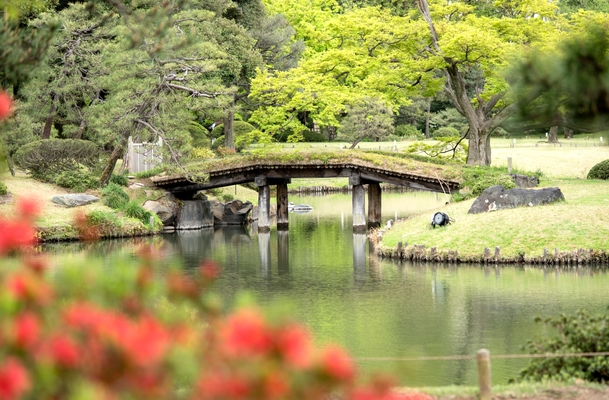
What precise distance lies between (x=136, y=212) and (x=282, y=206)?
6.81 metres

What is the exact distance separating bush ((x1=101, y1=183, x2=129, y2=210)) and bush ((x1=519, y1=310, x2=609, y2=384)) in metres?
26.6

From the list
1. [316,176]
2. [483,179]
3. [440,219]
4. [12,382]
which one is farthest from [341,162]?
[12,382]

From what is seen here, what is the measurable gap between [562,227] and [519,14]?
54.1ft

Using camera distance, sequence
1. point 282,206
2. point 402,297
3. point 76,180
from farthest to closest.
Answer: point 282,206
point 76,180
point 402,297

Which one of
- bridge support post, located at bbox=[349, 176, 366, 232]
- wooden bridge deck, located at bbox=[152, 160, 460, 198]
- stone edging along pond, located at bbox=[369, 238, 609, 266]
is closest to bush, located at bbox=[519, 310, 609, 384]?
stone edging along pond, located at bbox=[369, 238, 609, 266]

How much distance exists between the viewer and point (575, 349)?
10.9m

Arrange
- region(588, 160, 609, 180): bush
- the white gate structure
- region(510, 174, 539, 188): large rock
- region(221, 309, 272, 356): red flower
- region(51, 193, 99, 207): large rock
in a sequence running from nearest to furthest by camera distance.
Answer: region(221, 309, 272, 356): red flower → region(510, 174, 539, 188): large rock → region(51, 193, 99, 207): large rock → region(588, 160, 609, 180): bush → the white gate structure

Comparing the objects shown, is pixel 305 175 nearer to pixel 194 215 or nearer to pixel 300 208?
pixel 194 215

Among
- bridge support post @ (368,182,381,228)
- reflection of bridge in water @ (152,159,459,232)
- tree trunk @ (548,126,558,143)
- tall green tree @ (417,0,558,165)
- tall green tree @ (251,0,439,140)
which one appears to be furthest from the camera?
tree trunk @ (548,126,558,143)

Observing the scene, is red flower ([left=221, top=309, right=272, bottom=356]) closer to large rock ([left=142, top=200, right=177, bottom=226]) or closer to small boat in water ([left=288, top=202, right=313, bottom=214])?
large rock ([left=142, top=200, right=177, bottom=226])

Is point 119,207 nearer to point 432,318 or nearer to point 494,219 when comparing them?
point 494,219

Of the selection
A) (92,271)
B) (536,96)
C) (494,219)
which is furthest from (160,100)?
(92,271)

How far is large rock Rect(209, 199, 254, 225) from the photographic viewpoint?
4181 centimetres

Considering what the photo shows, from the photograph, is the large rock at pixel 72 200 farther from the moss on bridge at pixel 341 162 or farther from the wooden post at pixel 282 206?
the wooden post at pixel 282 206
